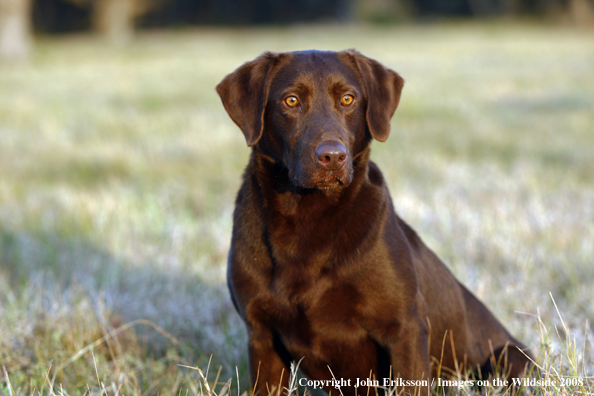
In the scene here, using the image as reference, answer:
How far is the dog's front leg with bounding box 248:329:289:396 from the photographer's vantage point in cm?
251

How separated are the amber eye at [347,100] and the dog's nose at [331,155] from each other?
1.05 feet

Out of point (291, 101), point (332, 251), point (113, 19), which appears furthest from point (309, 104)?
point (113, 19)

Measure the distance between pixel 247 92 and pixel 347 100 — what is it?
0.43 m

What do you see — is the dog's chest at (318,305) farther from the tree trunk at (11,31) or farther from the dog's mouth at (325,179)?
the tree trunk at (11,31)

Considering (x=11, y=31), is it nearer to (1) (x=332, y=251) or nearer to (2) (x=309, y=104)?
(2) (x=309, y=104)

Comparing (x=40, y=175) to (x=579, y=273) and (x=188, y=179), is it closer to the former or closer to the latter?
(x=188, y=179)

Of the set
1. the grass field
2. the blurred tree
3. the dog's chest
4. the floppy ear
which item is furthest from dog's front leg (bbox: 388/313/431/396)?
the blurred tree

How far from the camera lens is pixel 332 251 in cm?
243

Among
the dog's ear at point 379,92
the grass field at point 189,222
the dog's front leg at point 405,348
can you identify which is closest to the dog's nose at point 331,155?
the dog's ear at point 379,92

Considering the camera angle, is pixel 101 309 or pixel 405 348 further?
pixel 101 309

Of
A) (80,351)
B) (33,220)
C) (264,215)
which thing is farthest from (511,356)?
(33,220)

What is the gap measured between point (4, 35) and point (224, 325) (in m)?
25.6

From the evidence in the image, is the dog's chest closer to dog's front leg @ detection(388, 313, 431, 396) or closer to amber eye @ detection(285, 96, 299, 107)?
dog's front leg @ detection(388, 313, 431, 396)

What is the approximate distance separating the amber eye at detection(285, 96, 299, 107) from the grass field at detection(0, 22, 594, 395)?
46.3 inches
